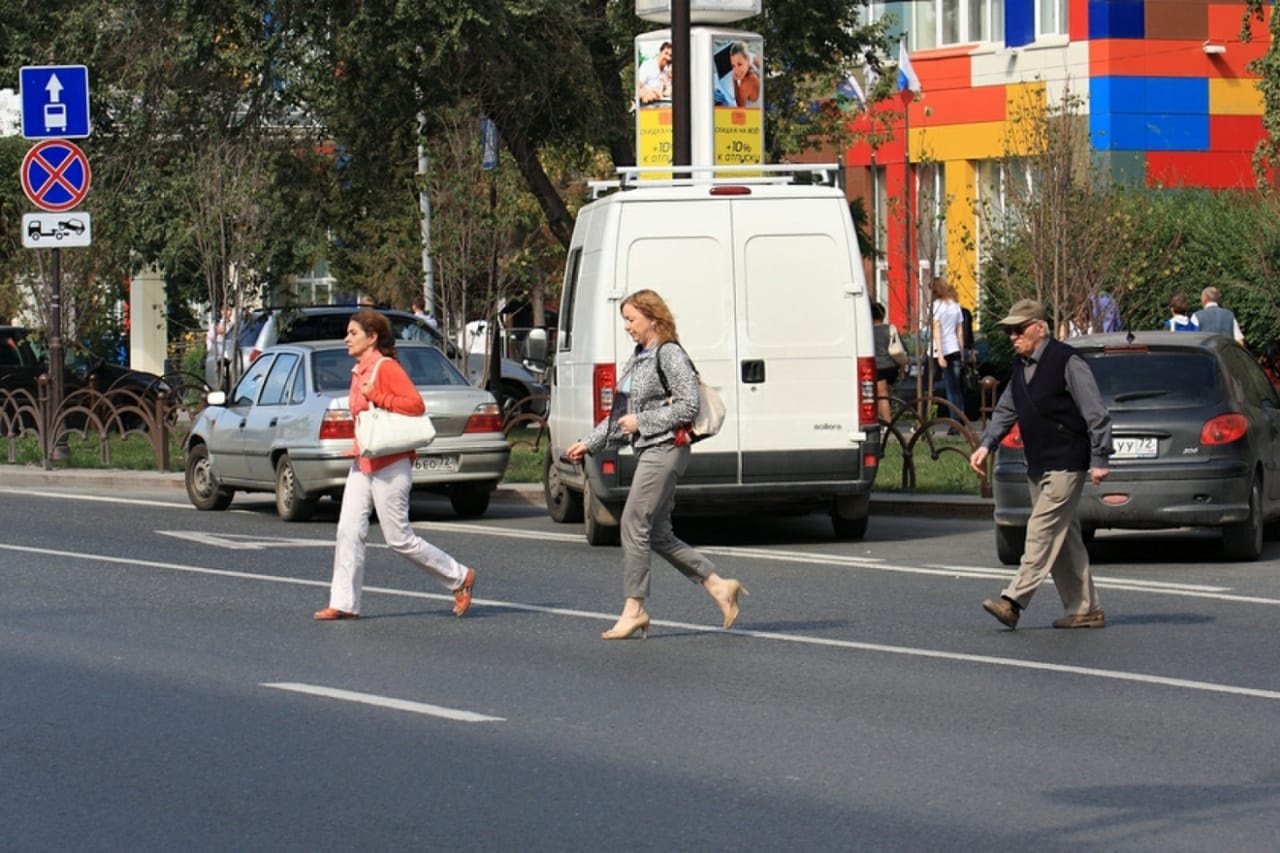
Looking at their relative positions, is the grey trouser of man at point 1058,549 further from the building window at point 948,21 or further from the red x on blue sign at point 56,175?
the building window at point 948,21

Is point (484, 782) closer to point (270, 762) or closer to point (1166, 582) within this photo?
point (270, 762)

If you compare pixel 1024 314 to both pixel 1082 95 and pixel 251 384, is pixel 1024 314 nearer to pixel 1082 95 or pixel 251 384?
pixel 251 384

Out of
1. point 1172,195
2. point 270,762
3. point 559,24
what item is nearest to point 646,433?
point 270,762

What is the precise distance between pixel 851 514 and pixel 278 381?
5526 millimetres

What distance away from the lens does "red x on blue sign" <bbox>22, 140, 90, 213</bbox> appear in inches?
1032

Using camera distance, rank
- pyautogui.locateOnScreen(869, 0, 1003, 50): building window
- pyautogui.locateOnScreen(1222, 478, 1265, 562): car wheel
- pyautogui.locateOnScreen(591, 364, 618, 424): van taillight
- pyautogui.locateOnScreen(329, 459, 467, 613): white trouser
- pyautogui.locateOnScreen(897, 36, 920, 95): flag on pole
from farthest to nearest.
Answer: pyautogui.locateOnScreen(869, 0, 1003, 50): building window
pyautogui.locateOnScreen(897, 36, 920, 95): flag on pole
pyautogui.locateOnScreen(591, 364, 618, 424): van taillight
pyautogui.locateOnScreen(1222, 478, 1265, 562): car wheel
pyautogui.locateOnScreen(329, 459, 467, 613): white trouser

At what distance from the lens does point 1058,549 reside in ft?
39.9

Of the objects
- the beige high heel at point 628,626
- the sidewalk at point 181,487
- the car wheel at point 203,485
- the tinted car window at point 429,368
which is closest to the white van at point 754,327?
the sidewalk at point 181,487

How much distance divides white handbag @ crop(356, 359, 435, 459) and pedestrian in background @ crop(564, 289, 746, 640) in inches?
43.7

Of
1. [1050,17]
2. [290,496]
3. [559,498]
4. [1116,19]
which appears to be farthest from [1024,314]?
[1050,17]

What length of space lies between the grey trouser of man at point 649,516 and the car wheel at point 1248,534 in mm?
4998

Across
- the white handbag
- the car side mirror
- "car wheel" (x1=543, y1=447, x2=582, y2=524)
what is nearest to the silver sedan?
"car wheel" (x1=543, y1=447, x2=582, y2=524)

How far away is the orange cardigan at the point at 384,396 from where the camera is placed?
1288 cm

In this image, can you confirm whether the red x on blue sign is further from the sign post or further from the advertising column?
the advertising column
